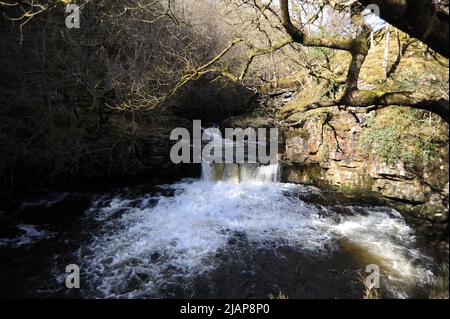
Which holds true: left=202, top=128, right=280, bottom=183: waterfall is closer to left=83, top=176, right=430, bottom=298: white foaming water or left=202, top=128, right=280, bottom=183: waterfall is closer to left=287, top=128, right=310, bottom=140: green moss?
left=83, top=176, right=430, bottom=298: white foaming water

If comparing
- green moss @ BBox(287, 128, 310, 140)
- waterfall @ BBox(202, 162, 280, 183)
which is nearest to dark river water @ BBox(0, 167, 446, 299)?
waterfall @ BBox(202, 162, 280, 183)

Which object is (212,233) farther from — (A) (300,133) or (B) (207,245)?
(A) (300,133)

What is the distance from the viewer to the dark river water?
5.72 meters

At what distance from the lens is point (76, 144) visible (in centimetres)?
1014

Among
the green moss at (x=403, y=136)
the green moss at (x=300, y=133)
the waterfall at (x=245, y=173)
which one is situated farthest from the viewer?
the green moss at (x=300, y=133)

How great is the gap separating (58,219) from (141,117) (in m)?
5.14

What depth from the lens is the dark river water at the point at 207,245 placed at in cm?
572

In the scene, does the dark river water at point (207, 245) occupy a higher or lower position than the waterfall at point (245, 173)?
lower

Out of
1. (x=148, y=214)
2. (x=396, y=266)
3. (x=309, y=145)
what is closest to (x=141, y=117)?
(x=148, y=214)

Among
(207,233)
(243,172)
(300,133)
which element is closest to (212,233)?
(207,233)

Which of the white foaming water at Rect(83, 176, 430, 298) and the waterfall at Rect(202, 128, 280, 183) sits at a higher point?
the waterfall at Rect(202, 128, 280, 183)

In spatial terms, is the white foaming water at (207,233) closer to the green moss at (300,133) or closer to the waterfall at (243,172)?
the waterfall at (243,172)

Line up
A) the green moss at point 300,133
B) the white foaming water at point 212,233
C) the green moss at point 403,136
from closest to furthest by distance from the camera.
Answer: the white foaming water at point 212,233
the green moss at point 403,136
the green moss at point 300,133

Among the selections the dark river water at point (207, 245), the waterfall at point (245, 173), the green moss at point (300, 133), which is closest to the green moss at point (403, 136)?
the dark river water at point (207, 245)
